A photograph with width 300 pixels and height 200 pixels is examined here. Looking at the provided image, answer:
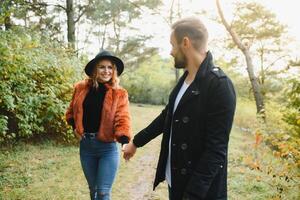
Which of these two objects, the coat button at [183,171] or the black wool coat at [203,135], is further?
the coat button at [183,171]

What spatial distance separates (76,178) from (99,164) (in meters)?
3.28

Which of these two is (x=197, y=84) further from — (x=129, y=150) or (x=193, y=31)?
(x=129, y=150)

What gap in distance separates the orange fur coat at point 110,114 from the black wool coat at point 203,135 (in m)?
1.38

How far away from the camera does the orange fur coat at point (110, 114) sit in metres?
4.19

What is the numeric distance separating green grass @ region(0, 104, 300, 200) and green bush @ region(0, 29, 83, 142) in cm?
61

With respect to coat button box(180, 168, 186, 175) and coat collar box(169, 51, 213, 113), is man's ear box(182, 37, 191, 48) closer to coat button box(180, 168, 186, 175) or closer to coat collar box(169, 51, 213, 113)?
→ coat collar box(169, 51, 213, 113)

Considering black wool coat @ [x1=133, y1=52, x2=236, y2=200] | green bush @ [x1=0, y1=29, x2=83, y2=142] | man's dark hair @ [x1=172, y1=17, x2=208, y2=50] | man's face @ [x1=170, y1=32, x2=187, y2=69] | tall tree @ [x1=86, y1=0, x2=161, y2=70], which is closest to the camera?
black wool coat @ [x1=133, y1=52, x2=236, y2=200]

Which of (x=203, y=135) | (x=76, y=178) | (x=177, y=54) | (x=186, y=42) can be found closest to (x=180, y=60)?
(x=177, y=54)

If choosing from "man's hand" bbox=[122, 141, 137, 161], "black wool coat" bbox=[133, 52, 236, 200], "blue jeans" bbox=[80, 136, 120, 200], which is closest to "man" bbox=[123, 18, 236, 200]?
"black wool coat" bbox=[133, 52, 236, 200]

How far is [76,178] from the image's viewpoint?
23.9 feet

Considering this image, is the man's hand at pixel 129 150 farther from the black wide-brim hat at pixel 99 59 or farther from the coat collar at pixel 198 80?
the black wide-brim hat at pixel 99 59

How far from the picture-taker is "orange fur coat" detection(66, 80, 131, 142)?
4.19m

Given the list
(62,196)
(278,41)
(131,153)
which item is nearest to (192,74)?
(131,153)

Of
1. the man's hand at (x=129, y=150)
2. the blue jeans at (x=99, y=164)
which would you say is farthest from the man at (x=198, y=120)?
the blue jeans at (x=99, y=164)
